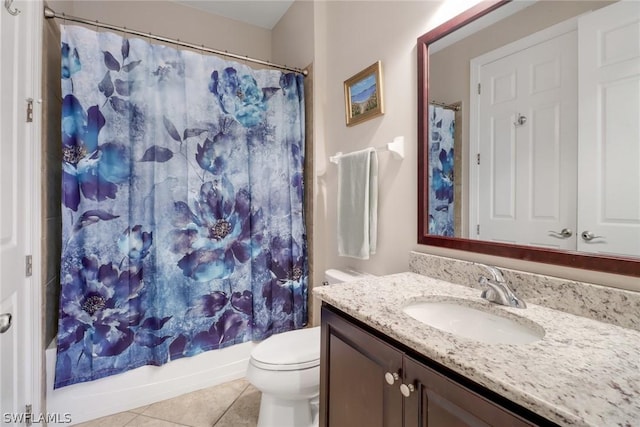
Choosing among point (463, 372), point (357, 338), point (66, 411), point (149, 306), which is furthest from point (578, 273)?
point (66, 411)

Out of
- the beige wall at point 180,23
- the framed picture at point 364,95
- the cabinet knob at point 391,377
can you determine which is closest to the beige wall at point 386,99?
the framed picture at point 364,95

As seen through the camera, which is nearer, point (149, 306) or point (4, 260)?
point (4, 260)

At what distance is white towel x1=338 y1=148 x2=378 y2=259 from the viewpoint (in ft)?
5.09

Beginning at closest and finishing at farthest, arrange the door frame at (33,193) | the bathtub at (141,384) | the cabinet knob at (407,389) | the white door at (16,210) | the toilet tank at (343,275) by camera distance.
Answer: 1. the cabinet knob at (407,389)
2. the white door at (16,210)
3. the door frame at (33,193)
4. the bathtub at (141,384)
5. the toilet tank at (343,275)

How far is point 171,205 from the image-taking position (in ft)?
5.62

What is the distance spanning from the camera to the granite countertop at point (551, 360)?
0.46 metres

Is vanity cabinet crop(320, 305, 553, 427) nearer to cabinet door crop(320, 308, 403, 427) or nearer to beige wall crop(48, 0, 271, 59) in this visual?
cabinet door crop(320, 308, 403, 427)

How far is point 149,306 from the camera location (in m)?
1.68

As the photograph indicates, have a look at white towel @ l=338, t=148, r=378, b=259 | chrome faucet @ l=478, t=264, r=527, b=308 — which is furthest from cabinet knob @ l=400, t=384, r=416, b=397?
white towel @ l=338, t=148, r=378, b=259

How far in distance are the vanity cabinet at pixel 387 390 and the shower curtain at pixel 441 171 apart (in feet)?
2.09

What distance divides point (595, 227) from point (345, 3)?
1.79m

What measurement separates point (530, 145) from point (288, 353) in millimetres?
1288

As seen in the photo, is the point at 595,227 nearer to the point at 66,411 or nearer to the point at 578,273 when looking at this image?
the point at 578,273

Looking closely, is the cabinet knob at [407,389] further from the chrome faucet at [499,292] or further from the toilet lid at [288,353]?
the toilet lid at [288,353]
